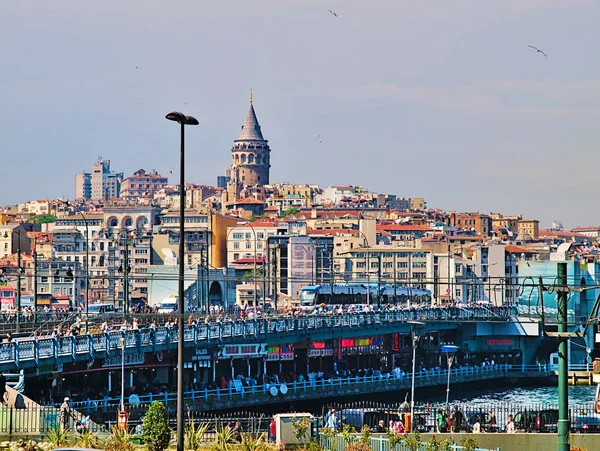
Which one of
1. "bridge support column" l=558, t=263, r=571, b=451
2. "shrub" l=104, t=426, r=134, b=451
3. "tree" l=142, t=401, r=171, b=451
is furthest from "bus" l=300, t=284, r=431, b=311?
"bridge support column" l=558, t=263, r=571, b=451

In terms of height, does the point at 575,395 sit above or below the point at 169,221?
below

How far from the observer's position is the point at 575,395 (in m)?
80.9

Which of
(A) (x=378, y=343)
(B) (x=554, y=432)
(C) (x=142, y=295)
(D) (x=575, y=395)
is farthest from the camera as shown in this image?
(C) (x=142, y=295)

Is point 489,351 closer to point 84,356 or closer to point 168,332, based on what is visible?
point 168,332

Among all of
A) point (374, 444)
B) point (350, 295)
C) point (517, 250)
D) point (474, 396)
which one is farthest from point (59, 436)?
point (517, 250)

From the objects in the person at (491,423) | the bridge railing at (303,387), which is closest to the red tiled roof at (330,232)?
the bridge railing at (303,387)

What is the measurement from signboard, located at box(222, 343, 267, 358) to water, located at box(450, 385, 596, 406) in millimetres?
11313

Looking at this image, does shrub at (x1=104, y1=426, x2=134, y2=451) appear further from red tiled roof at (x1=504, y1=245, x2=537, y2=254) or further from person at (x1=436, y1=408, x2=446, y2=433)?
red tiled roof at (x1=504, y1=245, x2=537, y2=254)

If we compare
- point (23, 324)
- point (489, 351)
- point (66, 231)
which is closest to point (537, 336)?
point (489, 351)

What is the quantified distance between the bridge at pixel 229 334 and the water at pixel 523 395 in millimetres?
4556

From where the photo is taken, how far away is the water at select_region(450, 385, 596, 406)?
3083 inches

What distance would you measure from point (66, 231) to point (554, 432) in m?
140

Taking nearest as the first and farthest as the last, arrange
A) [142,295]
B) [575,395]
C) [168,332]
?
[168,332], [575,395], [142,295]

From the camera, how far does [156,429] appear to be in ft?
97.1
